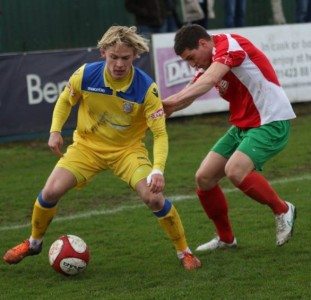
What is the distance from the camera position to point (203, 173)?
760 centimetres

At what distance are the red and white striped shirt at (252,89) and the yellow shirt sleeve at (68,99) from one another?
3.47ft

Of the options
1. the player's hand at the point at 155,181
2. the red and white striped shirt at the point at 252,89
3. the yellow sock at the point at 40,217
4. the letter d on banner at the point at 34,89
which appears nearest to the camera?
the player's hand at the point at 155,181

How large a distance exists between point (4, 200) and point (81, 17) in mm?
7770

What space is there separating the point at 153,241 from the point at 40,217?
1.23 m

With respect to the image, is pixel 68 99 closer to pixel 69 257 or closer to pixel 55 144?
pixel 55 144

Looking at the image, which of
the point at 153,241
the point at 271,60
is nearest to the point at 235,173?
the point at 153,241

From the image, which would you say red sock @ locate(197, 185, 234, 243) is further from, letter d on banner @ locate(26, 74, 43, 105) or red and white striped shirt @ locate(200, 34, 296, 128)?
letter d on banner @ locate(26, 74, 43, 105)

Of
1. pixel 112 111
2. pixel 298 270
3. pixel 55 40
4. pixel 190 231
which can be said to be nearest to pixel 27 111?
pixel 55 40

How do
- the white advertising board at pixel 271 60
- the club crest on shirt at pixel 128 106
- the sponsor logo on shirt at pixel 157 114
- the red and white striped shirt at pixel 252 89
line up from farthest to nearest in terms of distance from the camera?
the white advertising board at pixel 271 60 < the red and white striped shirt at pixel 252 89 < the club crest on shirt at pixel 128 106 < the sponsor logo on shirt at pixel 157 114

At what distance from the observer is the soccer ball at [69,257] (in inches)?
276

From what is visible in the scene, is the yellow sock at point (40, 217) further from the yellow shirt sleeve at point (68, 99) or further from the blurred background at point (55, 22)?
the blurred background at point (55, 22)

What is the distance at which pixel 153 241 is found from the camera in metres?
8.14

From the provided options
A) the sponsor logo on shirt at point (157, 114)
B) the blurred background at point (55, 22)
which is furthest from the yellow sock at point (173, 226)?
the blurred background at point (55, 22)

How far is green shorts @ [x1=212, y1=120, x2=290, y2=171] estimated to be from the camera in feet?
23.9
